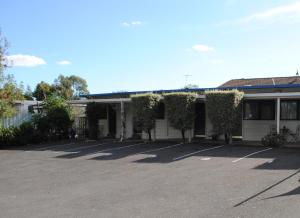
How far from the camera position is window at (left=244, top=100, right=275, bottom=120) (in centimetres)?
2083

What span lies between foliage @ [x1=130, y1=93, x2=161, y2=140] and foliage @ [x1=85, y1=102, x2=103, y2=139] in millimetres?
3962

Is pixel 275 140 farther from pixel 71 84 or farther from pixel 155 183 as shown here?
pixel 71 84

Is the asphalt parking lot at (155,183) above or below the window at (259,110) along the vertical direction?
below

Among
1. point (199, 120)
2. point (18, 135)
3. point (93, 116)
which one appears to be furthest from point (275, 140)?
point (18, 135)

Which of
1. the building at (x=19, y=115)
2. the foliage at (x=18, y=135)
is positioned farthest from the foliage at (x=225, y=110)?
the building at (x=19, y=115)

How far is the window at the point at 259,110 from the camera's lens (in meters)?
20.8

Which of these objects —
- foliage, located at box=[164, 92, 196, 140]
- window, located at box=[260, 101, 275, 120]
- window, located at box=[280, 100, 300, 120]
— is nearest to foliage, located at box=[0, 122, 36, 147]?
foliage, located at box=[164, 92, 196, 140]

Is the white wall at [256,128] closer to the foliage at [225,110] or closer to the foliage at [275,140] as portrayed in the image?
the foliage at [225,110]

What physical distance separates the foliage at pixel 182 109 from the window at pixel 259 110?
2839 millimetres

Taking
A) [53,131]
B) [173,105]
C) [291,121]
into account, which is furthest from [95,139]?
[291,121]

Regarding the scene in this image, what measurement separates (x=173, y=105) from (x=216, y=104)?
2.41m

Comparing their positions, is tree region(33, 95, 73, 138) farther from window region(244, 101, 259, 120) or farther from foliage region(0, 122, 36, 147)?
window region(244, 101, 259, 120)

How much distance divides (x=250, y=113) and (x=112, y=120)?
926 cm

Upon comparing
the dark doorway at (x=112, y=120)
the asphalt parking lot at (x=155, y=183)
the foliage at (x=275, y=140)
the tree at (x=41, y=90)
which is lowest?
the asphalt parking lot at (x=155, y=183)
